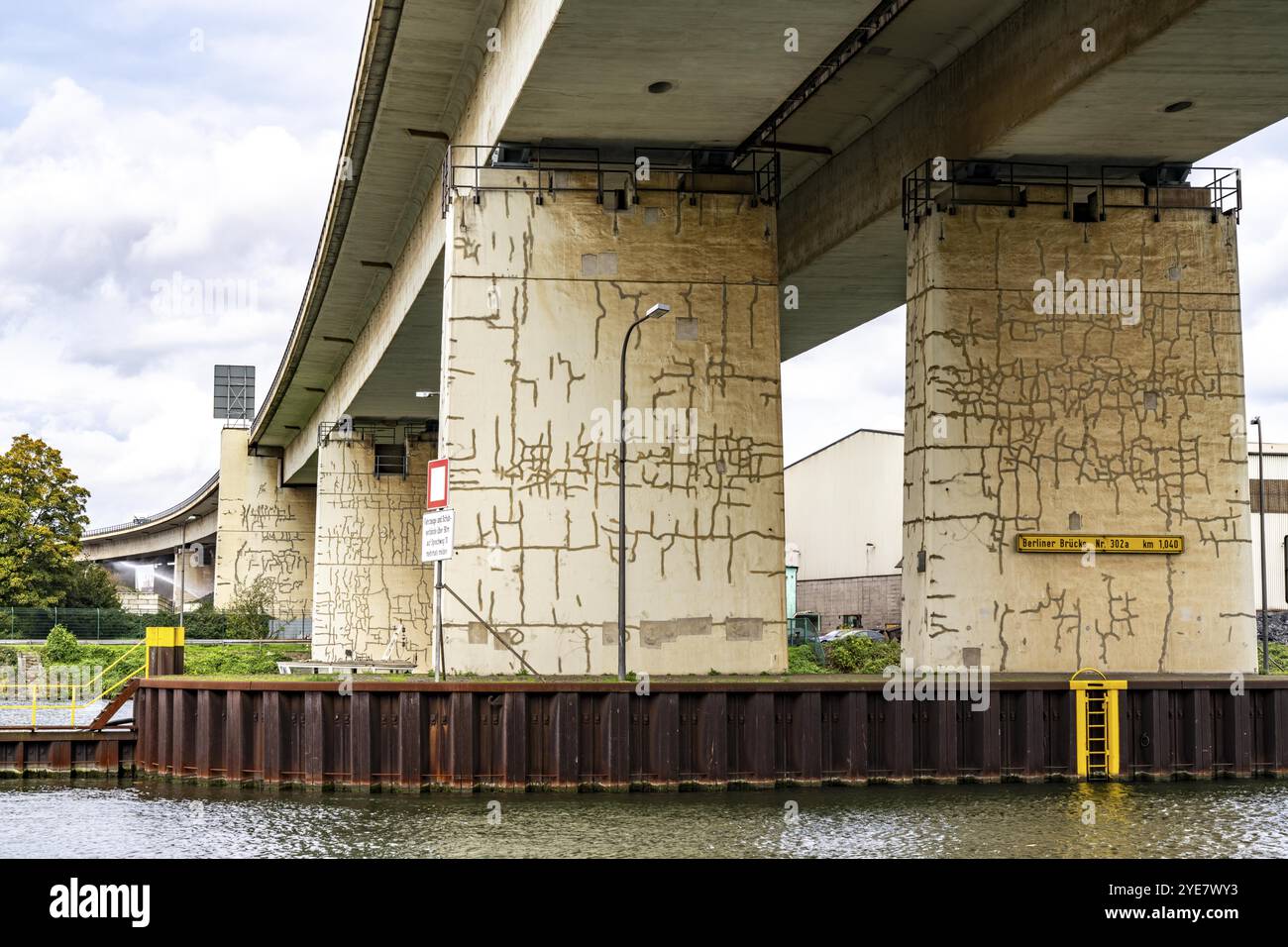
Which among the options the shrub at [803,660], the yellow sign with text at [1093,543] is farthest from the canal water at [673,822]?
the shrub at [803,660]

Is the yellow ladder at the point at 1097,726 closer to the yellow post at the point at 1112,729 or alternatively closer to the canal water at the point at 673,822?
the yellow post at the point at 1112,729

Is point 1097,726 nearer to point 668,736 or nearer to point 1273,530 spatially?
point 668,736

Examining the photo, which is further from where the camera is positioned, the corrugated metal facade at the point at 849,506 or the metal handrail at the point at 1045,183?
the corrugated metal facade at the point at 849,506

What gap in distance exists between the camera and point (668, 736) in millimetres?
23797

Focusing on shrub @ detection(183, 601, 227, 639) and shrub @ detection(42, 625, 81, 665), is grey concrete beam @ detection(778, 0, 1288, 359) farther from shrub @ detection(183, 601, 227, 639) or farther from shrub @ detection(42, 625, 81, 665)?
shrub @ detection(183, 601, 227, 639)

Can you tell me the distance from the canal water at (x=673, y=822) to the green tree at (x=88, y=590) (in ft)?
183

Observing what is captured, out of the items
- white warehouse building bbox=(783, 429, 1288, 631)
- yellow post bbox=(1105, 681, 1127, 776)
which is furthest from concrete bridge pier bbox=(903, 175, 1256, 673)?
white warehouse building bbox=(783, 429, 1288, 631)

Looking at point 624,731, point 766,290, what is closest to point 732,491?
point 766,290

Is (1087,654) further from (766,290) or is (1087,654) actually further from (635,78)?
(635,78)

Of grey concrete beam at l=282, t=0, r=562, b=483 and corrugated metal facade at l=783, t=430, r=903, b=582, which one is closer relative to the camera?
grey concrete beam at l=282, t=0, r=562, b=483

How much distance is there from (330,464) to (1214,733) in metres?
43.0

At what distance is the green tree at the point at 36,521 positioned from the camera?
7362cm

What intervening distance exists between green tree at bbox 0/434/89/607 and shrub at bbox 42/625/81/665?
11.2m

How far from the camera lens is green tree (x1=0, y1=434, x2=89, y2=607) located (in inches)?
2899
